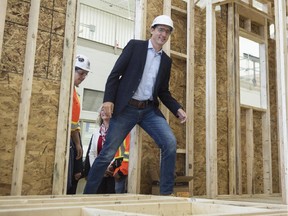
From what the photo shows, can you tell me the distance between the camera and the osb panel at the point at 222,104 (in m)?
4.82

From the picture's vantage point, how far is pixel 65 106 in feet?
10.9

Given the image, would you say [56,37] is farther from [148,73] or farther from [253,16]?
[253,16]

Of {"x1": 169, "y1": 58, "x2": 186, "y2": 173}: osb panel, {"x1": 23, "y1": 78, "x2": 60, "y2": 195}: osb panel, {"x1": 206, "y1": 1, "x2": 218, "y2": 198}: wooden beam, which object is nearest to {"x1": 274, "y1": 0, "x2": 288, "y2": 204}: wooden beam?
{"x1": 206, "y1": 1, "x2": 218, "y2": 198}: wooden beam

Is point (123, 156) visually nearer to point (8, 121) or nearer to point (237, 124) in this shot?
point (8, 121)

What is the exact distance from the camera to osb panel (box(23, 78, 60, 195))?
3.08m

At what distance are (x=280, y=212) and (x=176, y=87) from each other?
2.75m

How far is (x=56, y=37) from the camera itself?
11.1 ft

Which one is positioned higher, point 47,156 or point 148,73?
point 148,73

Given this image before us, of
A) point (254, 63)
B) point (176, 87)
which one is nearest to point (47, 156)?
point (176, 87)

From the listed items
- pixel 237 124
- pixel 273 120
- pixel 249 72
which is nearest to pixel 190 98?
pixel 237 124

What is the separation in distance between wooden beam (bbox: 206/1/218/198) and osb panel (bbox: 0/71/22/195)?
242 cm

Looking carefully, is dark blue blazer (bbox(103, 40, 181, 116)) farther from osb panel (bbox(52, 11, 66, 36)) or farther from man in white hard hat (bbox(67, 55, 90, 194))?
man in white hard hat (bbox(67, 55, 90, 194))

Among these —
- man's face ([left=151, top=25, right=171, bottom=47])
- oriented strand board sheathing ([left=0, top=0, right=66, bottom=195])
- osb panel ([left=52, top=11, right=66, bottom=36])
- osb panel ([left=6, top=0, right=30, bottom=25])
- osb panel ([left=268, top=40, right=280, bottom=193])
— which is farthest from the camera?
osb panel ([left=268, top=40, right=280, bottom=193])

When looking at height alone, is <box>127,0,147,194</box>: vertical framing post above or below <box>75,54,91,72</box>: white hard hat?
below
